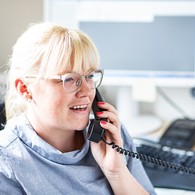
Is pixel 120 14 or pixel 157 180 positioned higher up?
pixel 120 14

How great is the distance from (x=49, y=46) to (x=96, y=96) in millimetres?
201

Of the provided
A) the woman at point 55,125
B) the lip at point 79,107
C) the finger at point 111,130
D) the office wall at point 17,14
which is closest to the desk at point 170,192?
the woman at point 55,125

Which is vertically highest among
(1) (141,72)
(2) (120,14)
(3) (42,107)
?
(2) (120,14)

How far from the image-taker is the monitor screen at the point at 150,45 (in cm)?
140

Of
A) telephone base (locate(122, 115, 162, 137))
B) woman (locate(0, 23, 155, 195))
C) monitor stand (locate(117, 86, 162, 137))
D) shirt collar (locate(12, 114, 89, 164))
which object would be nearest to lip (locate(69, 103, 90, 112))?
woman (locate(0, 23, 155, 195))

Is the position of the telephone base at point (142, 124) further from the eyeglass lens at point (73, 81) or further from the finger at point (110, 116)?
the eyeglass lens at point (73, 81)

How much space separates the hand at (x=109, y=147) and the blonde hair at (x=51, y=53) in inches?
5.4

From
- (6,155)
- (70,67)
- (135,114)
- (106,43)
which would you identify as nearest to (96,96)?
(70,67)

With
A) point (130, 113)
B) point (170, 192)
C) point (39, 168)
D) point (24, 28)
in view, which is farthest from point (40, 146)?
point (130, 113)

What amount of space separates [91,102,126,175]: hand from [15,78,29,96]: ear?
20cm

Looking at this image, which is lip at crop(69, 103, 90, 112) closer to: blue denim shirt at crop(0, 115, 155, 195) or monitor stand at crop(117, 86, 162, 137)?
blue denim shirt at crop(0, 115, 155, 195)

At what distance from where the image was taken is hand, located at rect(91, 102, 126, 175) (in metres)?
0.86

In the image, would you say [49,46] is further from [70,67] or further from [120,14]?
[120,14]

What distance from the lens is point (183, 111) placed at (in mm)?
1626
